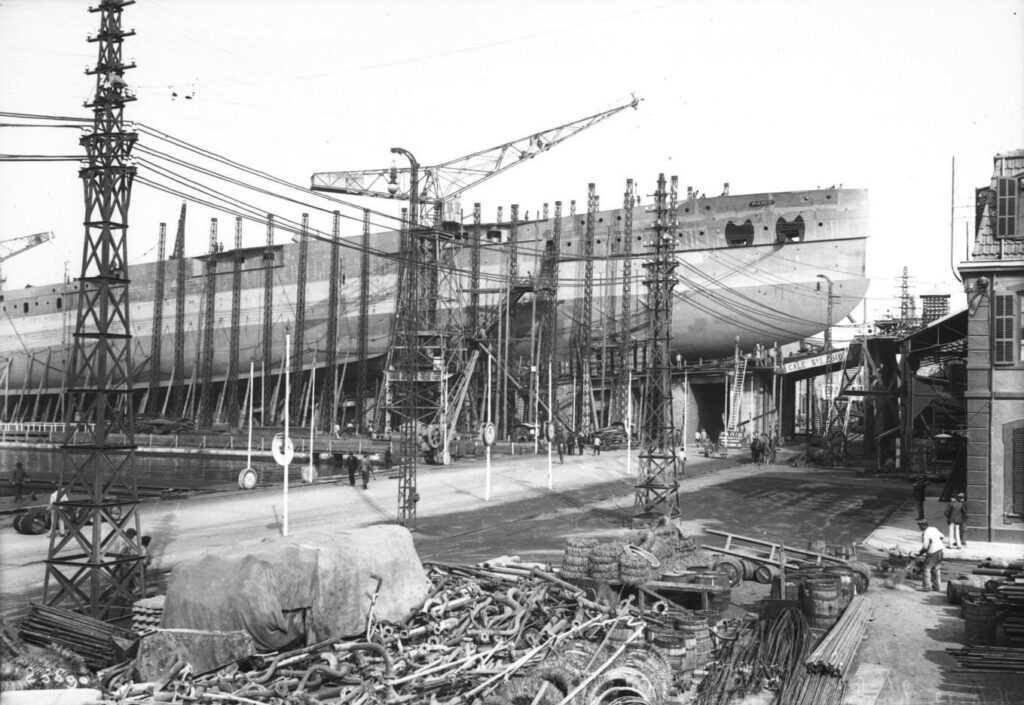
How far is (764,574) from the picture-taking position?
16594 millimetres

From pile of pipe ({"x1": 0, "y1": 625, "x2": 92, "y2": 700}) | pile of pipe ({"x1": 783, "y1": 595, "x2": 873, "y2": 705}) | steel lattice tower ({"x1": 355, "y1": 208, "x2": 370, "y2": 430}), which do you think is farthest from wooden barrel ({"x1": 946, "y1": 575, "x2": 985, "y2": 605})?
steel lattice tower ({"x1": 355, "y1": 208, "x2": 370, "y2": 430})

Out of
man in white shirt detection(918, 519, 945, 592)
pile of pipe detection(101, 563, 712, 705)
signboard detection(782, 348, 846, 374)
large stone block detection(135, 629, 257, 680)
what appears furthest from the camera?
signboard detection(782, 348, 846, 374)

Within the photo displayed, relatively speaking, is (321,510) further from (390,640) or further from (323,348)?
(323,348)

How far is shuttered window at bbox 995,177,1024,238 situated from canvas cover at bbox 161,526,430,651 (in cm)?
1695

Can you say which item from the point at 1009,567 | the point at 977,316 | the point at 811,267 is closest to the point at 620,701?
the point at 1009,567

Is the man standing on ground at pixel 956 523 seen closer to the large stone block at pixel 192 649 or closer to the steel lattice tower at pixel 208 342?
the large stone block at pixel 192 649

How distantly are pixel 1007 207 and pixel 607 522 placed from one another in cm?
1290

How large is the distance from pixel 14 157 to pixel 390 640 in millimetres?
13712

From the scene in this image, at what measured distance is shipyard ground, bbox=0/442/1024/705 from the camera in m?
11.6

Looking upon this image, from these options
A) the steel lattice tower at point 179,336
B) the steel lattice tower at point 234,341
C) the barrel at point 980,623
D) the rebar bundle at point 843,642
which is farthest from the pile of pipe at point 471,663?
the steel lattice tower at point 179,336

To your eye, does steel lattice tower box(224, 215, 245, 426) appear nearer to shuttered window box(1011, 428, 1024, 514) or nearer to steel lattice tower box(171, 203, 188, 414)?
steel lattice tower box(171, 203, 188, 414)

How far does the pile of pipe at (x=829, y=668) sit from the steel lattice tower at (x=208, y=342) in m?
73.5

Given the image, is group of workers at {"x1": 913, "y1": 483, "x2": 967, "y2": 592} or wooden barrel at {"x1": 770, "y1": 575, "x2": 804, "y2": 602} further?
group of workers at {"x1": 913, "y1": 483, "x2": 967, "y2": 592}

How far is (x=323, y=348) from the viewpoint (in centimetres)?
7475
